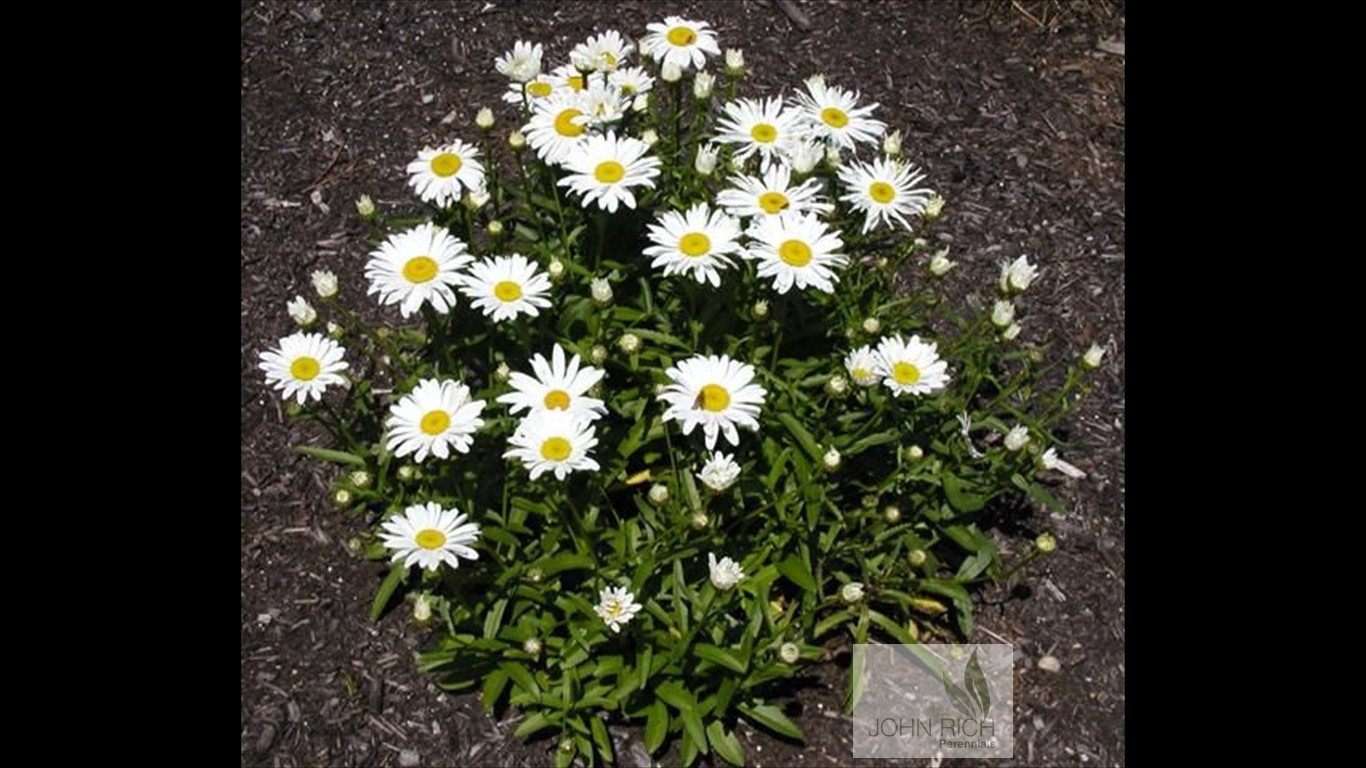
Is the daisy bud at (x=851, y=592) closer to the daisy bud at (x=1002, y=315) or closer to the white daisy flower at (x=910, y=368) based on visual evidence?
the white daisy flower at (x=910, y=368)

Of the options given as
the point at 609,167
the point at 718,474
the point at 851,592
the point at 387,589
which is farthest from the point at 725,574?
the point at 609,167

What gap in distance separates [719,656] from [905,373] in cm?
103

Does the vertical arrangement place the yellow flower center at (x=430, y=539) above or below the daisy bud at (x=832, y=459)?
below

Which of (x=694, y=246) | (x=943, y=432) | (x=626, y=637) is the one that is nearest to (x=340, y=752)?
(x=626, y=637)

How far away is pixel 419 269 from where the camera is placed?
3.64m

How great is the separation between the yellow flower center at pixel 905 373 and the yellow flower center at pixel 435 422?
136cm

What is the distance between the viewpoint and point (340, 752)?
3.80m

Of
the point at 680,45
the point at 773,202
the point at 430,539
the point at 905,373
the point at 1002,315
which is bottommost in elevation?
the point at 430,539

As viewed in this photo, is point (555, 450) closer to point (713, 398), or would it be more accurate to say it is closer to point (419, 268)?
point (713, 398)

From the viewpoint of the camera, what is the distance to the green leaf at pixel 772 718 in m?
3.64

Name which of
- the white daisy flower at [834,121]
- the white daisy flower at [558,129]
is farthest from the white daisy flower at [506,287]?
the white daisy flower at [834,121]

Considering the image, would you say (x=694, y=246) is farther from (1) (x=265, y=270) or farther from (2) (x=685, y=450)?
(1) (x=265, y=270)

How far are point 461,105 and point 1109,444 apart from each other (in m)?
3.39

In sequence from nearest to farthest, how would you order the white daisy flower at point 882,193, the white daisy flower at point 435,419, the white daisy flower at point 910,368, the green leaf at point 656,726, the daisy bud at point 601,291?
the white daisy flower at point 435,419 < the green leaf at point 656,726 < the white daisy flower at point 910,368 < the daisy bud at point 601,291 < the white daisy flower at point 882,193
